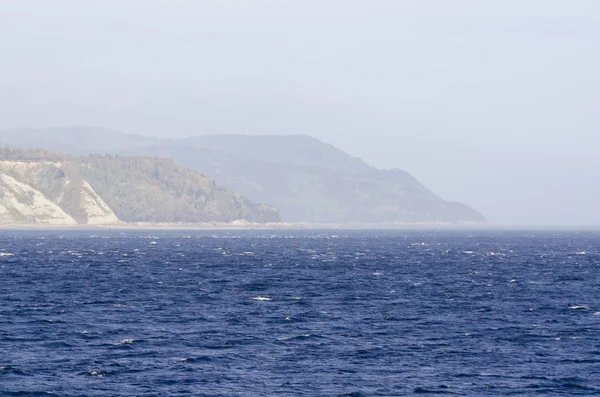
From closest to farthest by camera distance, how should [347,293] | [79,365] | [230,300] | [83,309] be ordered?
[79,365], [83,309], [230,300], [347,293]

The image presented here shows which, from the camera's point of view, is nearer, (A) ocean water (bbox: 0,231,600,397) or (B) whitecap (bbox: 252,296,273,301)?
(A) ocean water (bbox: 0,231,600,397)

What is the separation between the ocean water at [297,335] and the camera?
42.5 meters

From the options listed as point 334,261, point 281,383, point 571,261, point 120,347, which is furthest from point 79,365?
point 571,261

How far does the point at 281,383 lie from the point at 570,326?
24.9 meters

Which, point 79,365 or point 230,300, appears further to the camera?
point 230,300

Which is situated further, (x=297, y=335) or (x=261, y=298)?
(x=261, y=298)

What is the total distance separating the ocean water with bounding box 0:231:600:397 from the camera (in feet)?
140

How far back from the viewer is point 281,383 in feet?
139

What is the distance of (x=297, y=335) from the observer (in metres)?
55.8

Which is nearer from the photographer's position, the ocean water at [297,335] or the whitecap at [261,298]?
the ocean water at [297,335]

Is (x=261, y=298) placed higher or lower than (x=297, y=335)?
higher

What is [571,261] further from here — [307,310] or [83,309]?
[83,309]

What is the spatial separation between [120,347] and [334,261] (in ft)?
285

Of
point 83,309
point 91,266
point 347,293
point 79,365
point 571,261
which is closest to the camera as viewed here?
point 79,365
